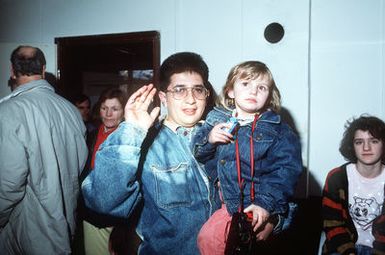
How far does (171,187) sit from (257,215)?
1.88 feet

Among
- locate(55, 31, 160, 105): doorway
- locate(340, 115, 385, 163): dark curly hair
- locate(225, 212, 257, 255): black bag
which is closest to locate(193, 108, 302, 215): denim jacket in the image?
locate(225, 212, 257, 255): black bag

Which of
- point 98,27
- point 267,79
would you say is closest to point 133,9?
point 98,27

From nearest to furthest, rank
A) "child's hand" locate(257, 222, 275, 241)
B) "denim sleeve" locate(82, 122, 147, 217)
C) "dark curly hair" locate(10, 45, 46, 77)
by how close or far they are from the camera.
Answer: "denim sleeve" locate(82, 122, 147, 217), "child's hand" locate(257, 222, 275, 241), "dark curly hair" locate(10, 45, 46, 77)

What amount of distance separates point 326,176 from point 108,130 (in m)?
2.84

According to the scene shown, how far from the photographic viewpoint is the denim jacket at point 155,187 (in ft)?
5.51

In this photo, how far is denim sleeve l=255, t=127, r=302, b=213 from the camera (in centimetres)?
198

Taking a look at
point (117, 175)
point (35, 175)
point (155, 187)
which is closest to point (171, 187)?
point (155, 187)

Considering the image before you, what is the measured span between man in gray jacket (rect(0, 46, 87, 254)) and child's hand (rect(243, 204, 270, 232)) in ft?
5.47

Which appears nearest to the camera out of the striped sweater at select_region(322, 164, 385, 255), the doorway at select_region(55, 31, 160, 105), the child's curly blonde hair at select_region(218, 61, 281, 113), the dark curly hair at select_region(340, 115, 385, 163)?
the child's curly blonde hair at select_region(218, 61, 281, 113)

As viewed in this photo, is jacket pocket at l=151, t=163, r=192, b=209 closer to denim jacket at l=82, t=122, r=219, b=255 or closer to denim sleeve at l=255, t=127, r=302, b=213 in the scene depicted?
denim jacket at l=82, t=122, r=219, b=255

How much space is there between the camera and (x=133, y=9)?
431 cm

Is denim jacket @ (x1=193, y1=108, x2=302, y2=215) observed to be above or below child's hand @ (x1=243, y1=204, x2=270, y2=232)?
above

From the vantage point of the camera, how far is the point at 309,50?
3.56 m

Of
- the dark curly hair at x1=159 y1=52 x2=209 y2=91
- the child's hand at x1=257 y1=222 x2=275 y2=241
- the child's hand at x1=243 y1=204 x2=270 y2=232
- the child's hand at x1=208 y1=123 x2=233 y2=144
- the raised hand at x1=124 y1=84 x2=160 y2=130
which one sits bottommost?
the child's hand at x1=257 y1=222 x2=275 y2=241
